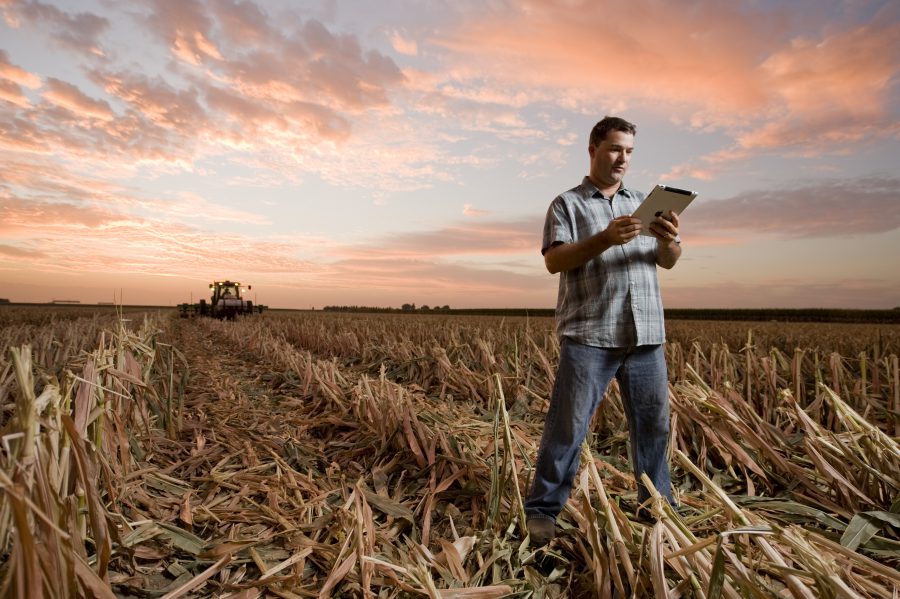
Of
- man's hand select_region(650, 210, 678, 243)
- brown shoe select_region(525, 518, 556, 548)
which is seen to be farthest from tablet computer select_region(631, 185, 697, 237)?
brown shoe select_region(525, 518, 556, 548)

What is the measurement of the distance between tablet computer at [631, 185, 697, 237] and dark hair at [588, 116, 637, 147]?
18.0 inches

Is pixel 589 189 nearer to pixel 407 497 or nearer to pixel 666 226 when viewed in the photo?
pixel 666 226

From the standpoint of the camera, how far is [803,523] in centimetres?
295

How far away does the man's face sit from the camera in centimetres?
257

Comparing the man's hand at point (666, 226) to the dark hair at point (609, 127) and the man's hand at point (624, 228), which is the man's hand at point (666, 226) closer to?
the man's hand at point (624, 228)

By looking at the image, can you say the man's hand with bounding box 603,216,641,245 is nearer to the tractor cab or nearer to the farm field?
the farm field

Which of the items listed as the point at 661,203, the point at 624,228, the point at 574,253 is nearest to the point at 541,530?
the point at 574,253

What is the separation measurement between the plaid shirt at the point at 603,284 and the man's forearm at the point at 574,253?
92mm

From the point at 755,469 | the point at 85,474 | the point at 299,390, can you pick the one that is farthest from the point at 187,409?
the point at 755,469

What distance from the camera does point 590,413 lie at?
2619 millimetres

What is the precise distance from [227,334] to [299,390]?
9.19 meters

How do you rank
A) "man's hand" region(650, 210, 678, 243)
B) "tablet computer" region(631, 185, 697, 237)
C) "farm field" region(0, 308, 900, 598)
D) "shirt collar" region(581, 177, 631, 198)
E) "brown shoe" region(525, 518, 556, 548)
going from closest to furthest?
"farm field" region(0, 308, 900, 598) → "tablet computer" region(631, 185, 697, 237) → "man's hand" region(650, 210, 678, 243) → "brown shoe" region(525, 518, 556, 548) → "shirt collar" region(581, 177, 631, 198)

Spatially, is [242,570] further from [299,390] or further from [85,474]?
[299,390]

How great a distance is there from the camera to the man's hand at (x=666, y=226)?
2389 mm
